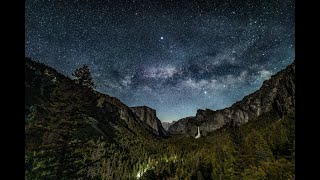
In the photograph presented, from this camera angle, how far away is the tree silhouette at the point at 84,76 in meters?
29.4

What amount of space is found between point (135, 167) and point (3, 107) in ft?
523

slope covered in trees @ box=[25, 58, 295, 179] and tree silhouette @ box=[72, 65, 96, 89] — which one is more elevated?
tree silhouette @ box=[72, 65, 96, 89]

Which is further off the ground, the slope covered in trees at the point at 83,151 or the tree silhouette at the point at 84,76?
the tree silhouette at the point at 84,76

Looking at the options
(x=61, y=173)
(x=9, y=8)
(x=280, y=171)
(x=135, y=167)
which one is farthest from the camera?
(x=135, y=167)

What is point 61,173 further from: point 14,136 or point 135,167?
point 135,167

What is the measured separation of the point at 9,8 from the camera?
2.44 metres

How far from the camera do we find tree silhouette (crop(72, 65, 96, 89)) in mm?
29403

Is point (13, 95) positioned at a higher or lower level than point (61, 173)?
higher

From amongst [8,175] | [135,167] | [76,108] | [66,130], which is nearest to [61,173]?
[66,130]

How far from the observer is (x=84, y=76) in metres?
29.8

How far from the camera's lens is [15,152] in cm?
232
